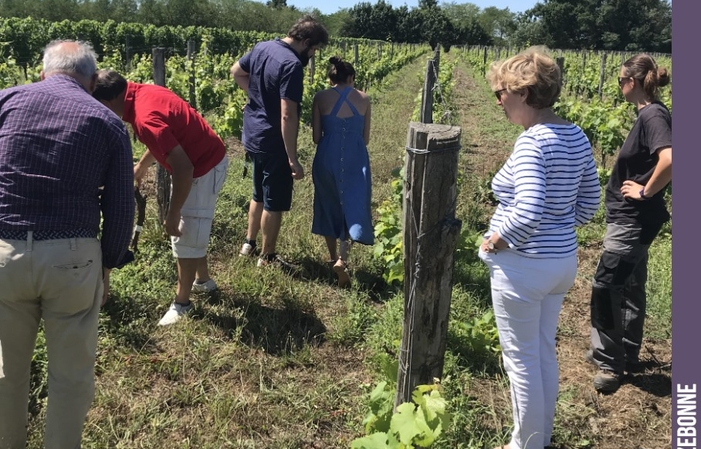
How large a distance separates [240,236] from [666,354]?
132 inches

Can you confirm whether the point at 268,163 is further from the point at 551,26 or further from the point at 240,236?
the point at 551,26

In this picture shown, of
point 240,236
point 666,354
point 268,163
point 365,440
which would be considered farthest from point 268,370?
point 666,354

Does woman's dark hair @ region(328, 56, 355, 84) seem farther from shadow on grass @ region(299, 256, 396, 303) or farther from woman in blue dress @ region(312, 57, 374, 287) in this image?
shadow on grass @ region(299, 256, 396, 303)

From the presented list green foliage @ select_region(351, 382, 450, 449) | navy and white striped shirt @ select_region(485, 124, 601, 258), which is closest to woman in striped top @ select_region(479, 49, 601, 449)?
navy and white striped shirt @ select_region(485, 124, 601, 258)

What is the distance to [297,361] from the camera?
3283 millimetres

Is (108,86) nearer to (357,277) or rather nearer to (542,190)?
(542,190)

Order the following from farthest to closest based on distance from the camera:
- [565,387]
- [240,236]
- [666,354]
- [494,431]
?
[240,236], [666,354], [565,387], [494,431]

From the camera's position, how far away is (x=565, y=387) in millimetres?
3166

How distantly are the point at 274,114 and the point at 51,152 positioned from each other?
226cm

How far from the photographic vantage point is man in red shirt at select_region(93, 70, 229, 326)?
2.92 meters

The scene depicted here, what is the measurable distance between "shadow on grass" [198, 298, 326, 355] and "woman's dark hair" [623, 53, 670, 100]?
2323 millimetres

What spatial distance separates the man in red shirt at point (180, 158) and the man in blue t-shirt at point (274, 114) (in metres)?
0.58

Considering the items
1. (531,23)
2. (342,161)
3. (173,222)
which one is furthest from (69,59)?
(531,23)

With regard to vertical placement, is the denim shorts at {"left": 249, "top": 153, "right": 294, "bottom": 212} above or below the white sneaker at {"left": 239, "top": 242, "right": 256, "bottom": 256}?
above
